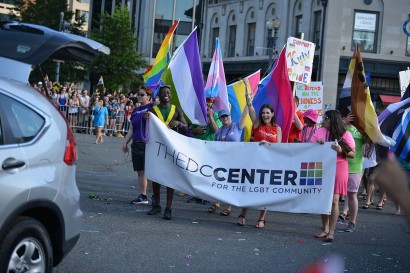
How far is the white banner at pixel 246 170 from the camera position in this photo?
417 inches

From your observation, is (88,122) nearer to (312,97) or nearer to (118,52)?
(312,97)

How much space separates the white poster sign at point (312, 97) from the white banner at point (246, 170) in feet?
27.7

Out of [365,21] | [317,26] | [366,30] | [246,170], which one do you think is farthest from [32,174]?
[317,26]

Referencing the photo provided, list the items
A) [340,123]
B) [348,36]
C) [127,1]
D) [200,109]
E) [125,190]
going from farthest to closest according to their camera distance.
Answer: [127,1], [348,36], [125,190], [200,109], [340,123]

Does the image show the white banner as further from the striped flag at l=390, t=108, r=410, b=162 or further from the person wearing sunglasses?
the striped flag at l=390, t=108, r=410, b=162

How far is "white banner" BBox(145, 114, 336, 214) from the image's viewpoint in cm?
1060

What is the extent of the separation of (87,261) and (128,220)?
284 centimetres

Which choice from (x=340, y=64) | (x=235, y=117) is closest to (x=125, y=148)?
(x=235, y=117)

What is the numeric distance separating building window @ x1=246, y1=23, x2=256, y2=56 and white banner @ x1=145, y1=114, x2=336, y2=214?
115ft

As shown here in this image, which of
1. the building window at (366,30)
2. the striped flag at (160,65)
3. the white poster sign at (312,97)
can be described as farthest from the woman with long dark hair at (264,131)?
the building window at (366,30)

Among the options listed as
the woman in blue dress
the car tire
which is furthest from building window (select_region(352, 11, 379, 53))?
the car tire

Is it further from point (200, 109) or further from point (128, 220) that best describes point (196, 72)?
point (128, 220)

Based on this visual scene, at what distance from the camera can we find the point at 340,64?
39031mm

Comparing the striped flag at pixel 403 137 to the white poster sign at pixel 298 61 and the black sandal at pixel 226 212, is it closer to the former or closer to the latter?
the black sandal at pixel 226 212
